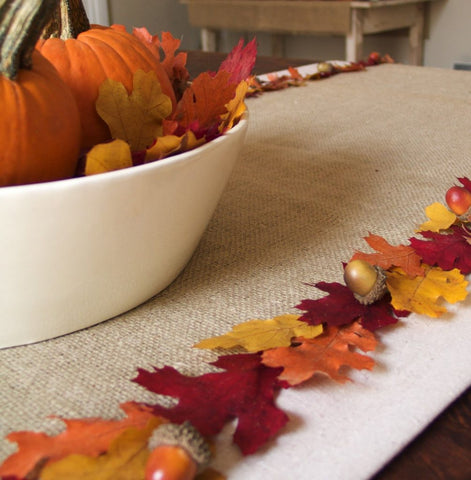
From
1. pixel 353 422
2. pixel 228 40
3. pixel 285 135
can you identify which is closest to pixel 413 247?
pixel 353 422

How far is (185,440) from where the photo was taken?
28 centimetres

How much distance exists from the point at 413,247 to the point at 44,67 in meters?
0.30

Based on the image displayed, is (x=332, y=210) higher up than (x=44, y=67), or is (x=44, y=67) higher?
(x=44, y=67)

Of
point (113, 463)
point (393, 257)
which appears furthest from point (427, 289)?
point (113, 463)

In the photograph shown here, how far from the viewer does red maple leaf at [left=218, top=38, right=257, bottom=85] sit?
50cm

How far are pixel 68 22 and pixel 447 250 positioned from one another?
33cm

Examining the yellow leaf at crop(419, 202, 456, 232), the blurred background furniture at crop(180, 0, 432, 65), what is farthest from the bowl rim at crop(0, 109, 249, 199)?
the blurred background furniture at crop(180, 0, 432, 65)

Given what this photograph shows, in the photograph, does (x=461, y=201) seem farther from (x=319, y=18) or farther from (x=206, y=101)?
(x=319, y=18)

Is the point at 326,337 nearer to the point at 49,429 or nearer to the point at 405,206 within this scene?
the point at 49,429

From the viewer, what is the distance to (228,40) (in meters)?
4.24

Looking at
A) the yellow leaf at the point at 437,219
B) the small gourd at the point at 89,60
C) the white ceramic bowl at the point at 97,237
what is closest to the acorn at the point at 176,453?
the white ceramic bowl at the point at 97,237

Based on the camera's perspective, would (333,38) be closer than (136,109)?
No

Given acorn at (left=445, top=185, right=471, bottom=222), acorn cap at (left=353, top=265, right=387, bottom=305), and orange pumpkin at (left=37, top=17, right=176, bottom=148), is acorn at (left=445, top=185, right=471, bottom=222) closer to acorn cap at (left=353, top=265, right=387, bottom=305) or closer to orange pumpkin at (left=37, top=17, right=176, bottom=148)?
acorn cap at (left=353, top=265, right=387, bottom=305)

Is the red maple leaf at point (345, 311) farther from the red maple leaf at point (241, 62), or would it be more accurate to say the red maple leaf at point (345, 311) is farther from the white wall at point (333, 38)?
the white wall at point (333, 38)
